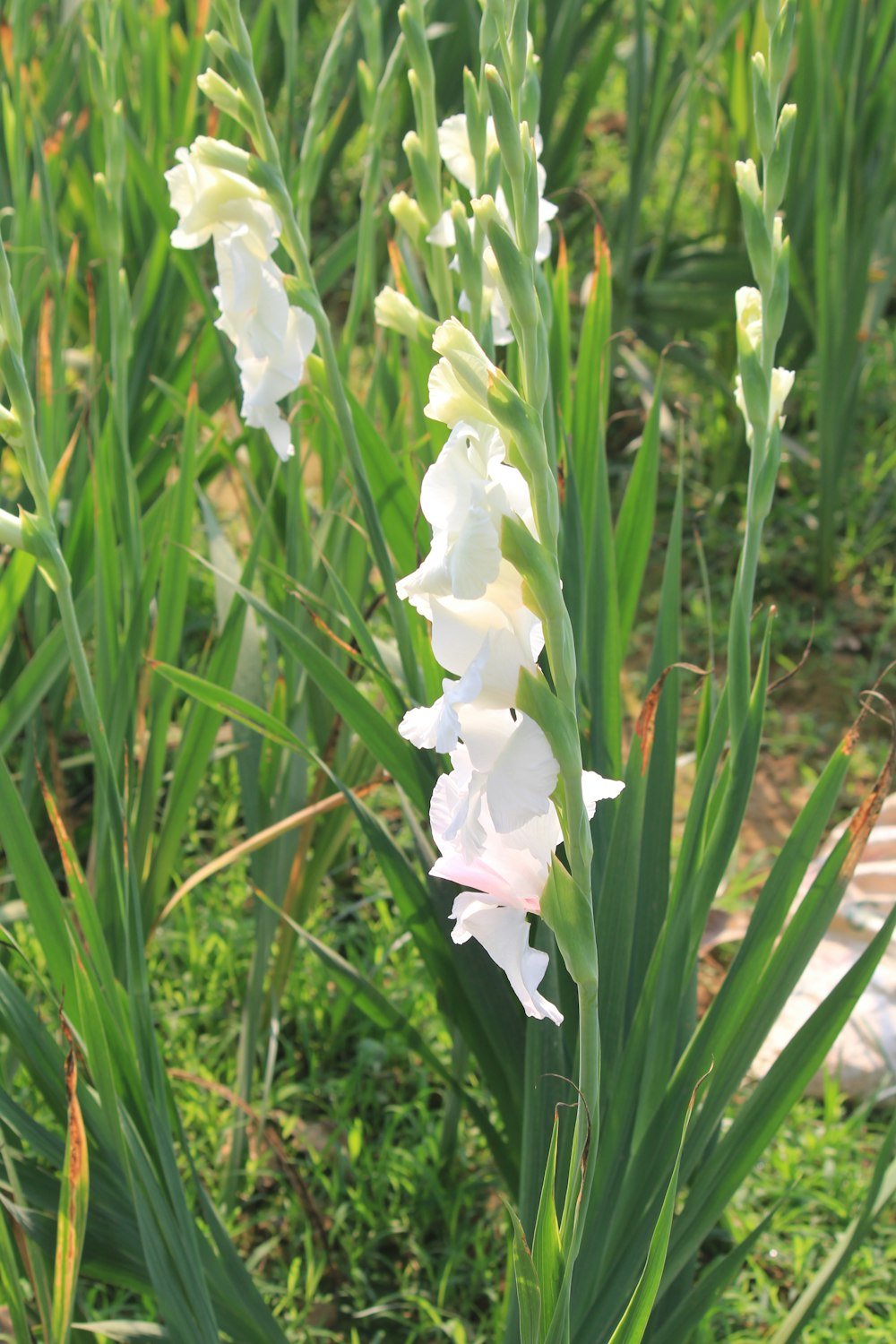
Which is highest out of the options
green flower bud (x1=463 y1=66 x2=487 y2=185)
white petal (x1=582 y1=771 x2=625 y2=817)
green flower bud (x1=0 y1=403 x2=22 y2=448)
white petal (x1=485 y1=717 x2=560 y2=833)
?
green flower bud (x1=463 y1=66 x2=487 y2=185)

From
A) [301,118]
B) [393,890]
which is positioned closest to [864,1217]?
[393,890]

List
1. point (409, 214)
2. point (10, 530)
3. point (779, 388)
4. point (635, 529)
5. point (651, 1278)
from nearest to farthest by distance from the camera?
1. point (651, 1278)
2. point (10, 530)
3. point (779, 388)
4. point (409, 214)
5. point (635, 529)

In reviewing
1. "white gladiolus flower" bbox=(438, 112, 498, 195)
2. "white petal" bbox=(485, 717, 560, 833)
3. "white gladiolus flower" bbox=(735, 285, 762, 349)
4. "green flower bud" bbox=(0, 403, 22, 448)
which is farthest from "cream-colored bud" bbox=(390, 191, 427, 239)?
"white petal" bbox=(485, 717, 560, 833)

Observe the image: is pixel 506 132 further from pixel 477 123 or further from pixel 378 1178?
pixel 378 1178

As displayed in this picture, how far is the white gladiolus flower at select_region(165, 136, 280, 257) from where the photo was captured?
1.01m

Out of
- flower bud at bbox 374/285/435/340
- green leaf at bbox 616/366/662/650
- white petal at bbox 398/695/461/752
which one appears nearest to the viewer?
white petal at bbox 398/695/461/752

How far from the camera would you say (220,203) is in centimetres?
102

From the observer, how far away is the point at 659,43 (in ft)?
7.91

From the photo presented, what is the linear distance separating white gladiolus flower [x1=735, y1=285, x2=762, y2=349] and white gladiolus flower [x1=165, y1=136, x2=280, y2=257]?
15.2 inches

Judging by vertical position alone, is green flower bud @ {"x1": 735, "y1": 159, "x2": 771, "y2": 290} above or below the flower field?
above

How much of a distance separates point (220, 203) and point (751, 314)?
447 millimetres

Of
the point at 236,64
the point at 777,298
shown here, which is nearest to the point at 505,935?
the point at 777,298

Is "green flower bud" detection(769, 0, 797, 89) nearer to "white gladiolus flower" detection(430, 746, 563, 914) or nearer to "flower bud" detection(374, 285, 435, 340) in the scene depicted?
"flower bud" detection(374, 285, 435, 340)

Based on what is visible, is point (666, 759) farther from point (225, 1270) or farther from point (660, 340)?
point (660, 340)
